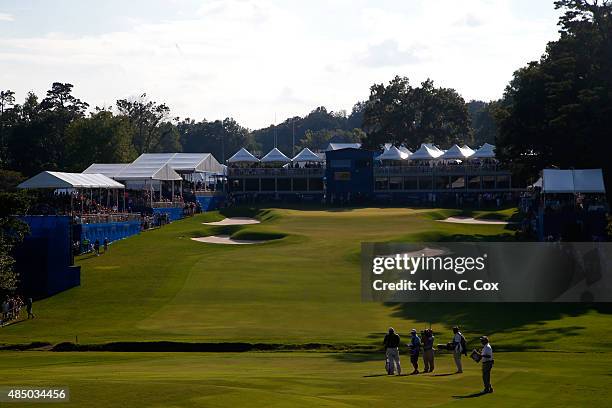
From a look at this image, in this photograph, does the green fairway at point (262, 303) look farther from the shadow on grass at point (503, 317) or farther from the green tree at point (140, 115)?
the green tree at point (140, 115)

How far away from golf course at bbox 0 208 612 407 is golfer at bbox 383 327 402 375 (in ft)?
2.70

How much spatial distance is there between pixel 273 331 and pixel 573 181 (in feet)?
101

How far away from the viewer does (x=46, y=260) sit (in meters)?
62.7

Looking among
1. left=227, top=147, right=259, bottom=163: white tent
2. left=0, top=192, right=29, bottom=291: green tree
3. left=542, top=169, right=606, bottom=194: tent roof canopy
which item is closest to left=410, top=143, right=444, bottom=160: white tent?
left=227, top=147, right=259, bottom=163: white tent

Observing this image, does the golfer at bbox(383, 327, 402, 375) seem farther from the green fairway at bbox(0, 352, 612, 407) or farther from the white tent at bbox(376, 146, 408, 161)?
the white tent at bbox(376, 146, 408, 161)

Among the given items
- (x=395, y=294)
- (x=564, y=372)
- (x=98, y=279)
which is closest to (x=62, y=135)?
(x=98, y=279)

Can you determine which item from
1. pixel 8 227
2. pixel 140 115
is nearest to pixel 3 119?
pixel 140 115

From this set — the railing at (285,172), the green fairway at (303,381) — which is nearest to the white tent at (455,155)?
the railing at (285,172)

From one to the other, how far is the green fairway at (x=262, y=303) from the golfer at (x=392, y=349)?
11.3m

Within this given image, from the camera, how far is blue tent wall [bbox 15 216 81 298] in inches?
2445

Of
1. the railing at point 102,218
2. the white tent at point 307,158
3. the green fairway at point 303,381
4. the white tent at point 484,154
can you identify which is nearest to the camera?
the green fairway at point 303,381

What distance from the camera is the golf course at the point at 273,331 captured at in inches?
1067

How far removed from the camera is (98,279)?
64938 millimetres

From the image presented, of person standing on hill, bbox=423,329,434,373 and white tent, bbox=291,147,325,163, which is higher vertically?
white tent, bbox=291,147,325,163
